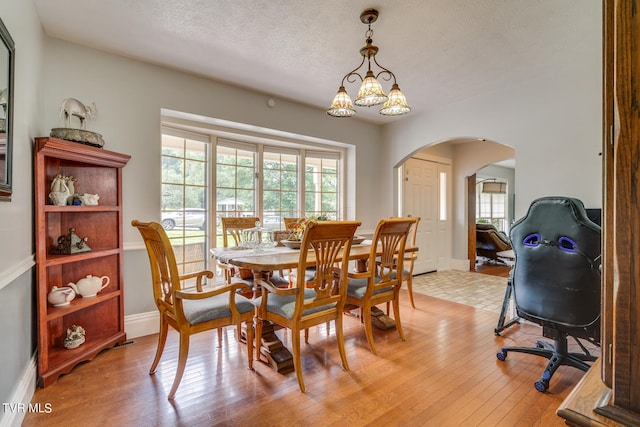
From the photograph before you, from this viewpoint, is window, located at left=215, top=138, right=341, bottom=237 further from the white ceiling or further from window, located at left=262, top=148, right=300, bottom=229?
the white ceiling

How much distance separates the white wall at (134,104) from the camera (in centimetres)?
252

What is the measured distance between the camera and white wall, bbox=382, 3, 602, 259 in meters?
2.72

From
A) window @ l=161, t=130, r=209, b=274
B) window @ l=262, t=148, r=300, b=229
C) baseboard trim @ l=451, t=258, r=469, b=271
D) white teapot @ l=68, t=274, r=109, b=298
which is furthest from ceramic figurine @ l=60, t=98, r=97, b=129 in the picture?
baseboard trim @ l=451, t=258, r=469, b=271

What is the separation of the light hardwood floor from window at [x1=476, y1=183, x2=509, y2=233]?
286 inches

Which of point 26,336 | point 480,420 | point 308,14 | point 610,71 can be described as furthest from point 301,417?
point 308,14

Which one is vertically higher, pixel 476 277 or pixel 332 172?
pixel 332 172

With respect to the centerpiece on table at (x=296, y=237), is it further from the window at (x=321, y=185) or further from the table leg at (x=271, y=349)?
the window at (x=321, y=185)

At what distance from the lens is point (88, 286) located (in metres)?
2.38

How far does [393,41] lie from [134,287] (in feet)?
10.2

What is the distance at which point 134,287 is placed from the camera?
2861 mm

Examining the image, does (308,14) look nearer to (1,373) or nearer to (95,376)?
(1,373)

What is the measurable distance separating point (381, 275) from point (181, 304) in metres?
1.51

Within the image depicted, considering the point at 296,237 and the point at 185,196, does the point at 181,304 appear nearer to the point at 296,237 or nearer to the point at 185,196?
the point at 296,237

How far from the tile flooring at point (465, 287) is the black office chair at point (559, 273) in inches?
60.9
